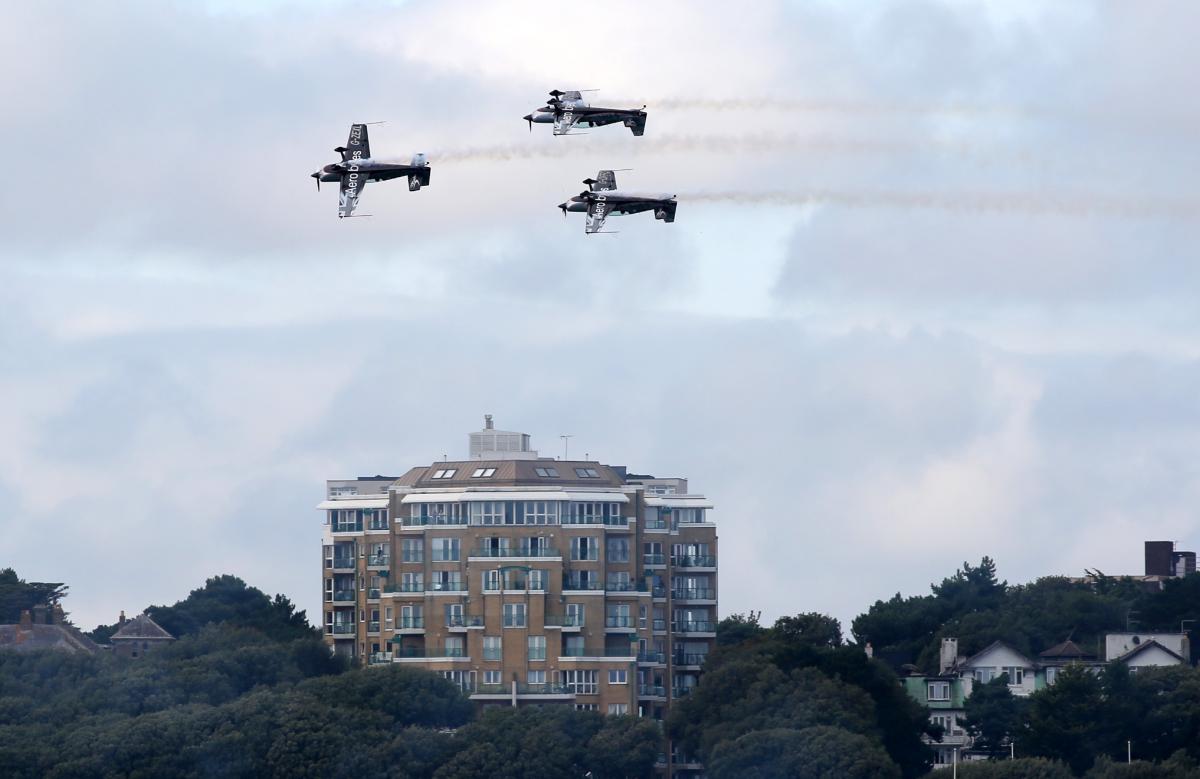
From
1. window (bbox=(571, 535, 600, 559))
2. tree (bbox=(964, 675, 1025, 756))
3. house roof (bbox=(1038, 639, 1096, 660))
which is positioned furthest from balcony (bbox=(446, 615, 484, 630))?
house roof (bbox=(1038, 639, 1096, 660))

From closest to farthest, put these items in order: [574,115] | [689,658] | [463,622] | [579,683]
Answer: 1. [574,115]
2. [579,683]
3. [463,622]
4. [689,658]

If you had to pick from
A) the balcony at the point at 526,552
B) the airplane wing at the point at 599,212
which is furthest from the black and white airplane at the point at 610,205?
the balcony at the point at 526,552

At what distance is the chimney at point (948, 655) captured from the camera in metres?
180

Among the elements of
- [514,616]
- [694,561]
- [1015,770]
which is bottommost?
[1015,770]

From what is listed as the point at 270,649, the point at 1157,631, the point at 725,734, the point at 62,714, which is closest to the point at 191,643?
the point at 270,649

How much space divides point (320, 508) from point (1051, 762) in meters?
60.7

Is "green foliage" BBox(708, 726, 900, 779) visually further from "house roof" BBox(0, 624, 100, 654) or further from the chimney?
"house roof" BBox(0, 624, 100, 654)

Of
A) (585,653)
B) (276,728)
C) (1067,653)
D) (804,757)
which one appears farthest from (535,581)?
(1067,653)

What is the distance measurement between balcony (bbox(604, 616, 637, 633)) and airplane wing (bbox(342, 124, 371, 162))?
56.1 metres

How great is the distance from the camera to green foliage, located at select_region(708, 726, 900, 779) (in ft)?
435

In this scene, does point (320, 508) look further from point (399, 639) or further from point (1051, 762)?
point (1051, 762)

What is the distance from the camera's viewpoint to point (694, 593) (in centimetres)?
17025

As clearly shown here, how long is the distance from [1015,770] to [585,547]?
131ft

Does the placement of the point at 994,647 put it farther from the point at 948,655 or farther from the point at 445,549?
the point at 445,549
